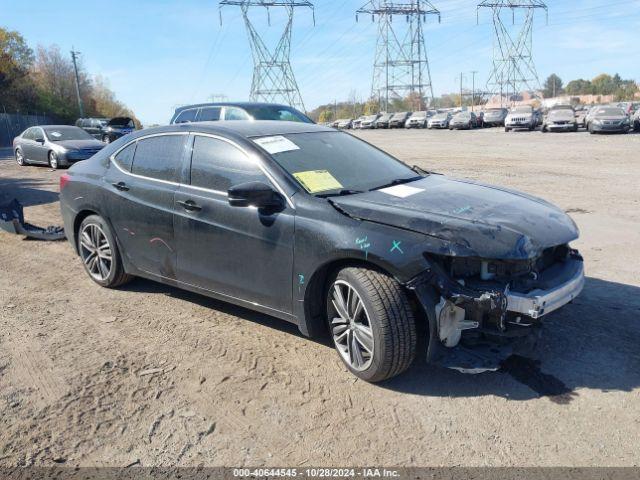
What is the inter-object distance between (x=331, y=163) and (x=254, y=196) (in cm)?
87

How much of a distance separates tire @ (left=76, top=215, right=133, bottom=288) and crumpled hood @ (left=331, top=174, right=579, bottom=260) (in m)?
2.48

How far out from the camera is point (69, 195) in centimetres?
556

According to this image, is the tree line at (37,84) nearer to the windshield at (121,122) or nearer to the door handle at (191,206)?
the windshield at (121,122)

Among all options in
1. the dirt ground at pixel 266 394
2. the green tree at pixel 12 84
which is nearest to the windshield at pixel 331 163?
the dirt ground at pixel 266 394

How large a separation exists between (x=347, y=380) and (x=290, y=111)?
8.94 metres

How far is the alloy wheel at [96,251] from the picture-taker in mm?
A: 5215

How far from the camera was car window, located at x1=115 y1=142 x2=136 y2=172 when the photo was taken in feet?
16.6

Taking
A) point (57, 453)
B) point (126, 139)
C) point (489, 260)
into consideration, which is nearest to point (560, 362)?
point (489, 260)

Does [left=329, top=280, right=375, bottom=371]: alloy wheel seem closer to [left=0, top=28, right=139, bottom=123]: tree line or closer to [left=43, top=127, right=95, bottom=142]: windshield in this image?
[left=43, top=127, right=95, bottom=142]: windshield

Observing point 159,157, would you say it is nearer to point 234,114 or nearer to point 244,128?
point 244,128

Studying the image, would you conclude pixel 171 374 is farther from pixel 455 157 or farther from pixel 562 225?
pixel 455 157

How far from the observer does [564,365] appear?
3607mm

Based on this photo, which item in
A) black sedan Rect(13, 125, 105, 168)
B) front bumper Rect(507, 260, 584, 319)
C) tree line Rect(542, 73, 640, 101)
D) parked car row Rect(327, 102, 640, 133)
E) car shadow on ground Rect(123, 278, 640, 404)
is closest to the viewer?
front bumper Rect(507, 260, 584, 319)

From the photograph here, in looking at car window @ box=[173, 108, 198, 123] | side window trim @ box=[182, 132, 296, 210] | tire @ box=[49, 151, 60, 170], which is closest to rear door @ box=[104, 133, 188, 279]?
side window trim @ box=[182, 132, 296, 210]
